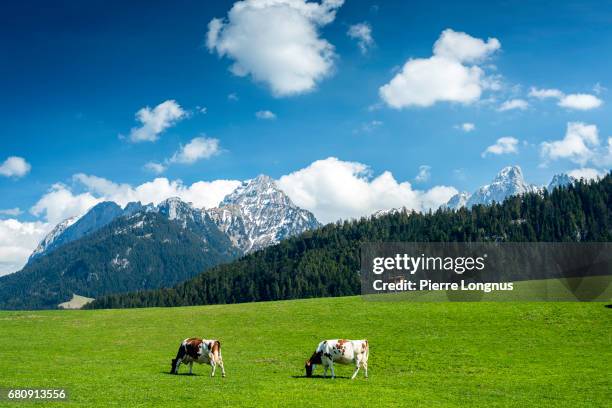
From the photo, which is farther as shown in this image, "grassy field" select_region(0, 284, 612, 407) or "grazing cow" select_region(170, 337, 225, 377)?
"grazing cow" select_region(170, 337, 225, 377)

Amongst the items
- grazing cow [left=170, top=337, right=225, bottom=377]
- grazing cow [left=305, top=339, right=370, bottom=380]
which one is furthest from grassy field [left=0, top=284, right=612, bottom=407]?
grazing cow [left=305, top=339, right=370, bottom=380]

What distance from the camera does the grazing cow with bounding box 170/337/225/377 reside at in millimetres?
33312

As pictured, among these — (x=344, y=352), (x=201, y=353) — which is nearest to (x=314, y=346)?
(x=344, y=352)

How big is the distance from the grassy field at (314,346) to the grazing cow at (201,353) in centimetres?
112

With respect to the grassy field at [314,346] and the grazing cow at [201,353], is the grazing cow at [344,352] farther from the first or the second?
the grazing cow at [201,353]

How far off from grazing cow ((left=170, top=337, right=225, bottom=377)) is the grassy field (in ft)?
3.68

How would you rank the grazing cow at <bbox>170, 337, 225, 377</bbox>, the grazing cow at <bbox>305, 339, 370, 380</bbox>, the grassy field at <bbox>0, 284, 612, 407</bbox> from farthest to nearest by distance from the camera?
the grazing cow at <bbox>170, 337, 225, 377</bbox>
the grazing cow at <bbox>305, 339, 370, 380</bbox>
the grassy field at <bbox>0, 284, 612, 407</bbox>

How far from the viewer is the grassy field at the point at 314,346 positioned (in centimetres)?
2662

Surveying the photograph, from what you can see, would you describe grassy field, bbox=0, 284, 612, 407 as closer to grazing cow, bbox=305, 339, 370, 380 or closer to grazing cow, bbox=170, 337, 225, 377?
grazing cow, bbox=170, 337, 225, 377

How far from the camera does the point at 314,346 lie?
160 ft

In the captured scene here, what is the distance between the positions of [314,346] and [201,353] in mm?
17523

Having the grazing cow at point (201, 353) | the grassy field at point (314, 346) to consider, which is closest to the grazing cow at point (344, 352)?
the grassy field at point (314, 346)

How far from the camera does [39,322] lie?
69812mm

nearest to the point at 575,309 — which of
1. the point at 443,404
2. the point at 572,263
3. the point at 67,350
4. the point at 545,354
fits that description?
the point at 545,354
